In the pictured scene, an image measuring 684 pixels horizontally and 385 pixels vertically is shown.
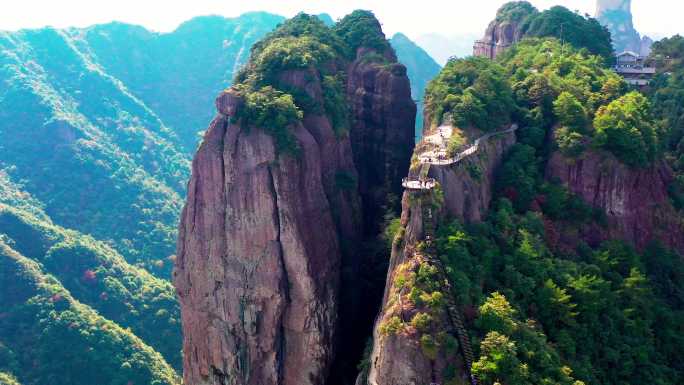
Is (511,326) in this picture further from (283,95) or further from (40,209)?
(40,209)

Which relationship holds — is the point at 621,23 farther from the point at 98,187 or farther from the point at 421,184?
the point at 421,184

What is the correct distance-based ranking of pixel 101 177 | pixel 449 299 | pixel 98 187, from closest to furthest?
pixel 449 299 → pixel 98 187 → pixel 101 177

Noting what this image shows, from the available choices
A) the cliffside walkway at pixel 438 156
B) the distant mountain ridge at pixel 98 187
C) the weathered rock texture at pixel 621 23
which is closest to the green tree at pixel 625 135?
the cliffside walkway at pixel 438 156

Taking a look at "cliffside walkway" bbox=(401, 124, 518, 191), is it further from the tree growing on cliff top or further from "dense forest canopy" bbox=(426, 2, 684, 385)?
the tree growing on cliff top

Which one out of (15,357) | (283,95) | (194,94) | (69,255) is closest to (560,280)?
(283,95)

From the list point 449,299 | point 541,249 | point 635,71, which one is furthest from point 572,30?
point 449,299
